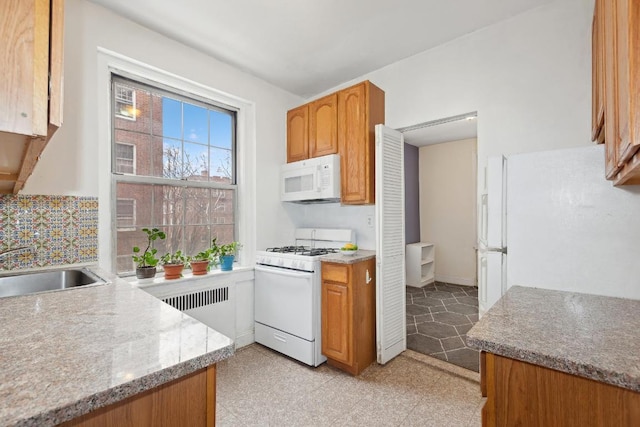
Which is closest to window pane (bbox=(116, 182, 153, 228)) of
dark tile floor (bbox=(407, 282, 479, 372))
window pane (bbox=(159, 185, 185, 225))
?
window pane (bbox=(159, 185, 185, 225))

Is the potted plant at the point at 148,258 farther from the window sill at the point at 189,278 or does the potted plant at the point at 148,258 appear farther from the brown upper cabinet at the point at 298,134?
the brown upper cabinet at the point at 298,134

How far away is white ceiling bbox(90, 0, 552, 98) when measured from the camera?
2.06 meters

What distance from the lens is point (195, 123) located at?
110 inches

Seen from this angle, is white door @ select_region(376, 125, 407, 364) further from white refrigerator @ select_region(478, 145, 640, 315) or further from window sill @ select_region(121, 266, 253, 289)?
window sill @ select_region(121, 266, 253, 289)

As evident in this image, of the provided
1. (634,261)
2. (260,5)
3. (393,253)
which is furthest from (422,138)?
(634,261)

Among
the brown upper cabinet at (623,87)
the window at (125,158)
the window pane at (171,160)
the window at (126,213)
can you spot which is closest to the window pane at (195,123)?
the window pane at (171,160)

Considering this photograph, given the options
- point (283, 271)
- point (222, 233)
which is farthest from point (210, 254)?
point (283, 271)

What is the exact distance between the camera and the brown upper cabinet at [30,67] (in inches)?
25.8

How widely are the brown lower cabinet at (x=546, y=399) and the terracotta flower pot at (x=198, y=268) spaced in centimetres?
222

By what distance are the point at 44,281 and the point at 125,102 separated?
1.43 meters

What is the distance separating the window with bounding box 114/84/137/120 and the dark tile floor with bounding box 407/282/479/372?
3170 millimetres

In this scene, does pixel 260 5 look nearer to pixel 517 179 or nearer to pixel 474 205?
pixel 517 179

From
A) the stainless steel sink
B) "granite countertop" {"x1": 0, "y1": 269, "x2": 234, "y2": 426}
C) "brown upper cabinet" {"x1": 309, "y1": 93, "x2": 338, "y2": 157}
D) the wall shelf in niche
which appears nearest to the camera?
"granite countertop" {"x1": 0, "y1": 269, "x2": 234, "y2": 426}

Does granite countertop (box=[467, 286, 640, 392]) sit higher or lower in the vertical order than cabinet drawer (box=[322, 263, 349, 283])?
higher
